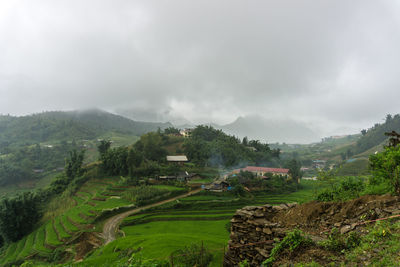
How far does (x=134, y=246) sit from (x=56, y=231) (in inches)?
896

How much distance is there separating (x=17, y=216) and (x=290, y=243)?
47789 mm

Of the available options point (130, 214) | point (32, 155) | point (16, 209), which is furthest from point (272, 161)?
point (32, 155)

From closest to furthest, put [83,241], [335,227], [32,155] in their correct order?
[335,227], [83,241], [32,155]

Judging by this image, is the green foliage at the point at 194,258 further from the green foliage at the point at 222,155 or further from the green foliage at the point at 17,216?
the green foliage at the point at 222,155

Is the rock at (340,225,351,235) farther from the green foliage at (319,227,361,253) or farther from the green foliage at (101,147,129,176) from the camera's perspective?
the green foliage at (101,147,129,176)

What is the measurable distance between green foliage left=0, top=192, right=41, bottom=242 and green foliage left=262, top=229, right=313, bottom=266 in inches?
1841

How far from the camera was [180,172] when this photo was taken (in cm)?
5516

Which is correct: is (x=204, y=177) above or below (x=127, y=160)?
below

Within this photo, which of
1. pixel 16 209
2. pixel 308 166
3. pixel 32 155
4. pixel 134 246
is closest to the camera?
pixel 134 246

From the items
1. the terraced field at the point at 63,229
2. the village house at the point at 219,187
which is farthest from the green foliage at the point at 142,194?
the village house at the point at 219,187

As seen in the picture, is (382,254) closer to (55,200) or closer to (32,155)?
(55,200)

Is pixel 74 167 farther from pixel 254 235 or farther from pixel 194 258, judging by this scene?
pixel 254 235

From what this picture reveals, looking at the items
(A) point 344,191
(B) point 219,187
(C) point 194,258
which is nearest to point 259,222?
(C) point 194,258

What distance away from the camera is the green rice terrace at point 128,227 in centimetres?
2023
